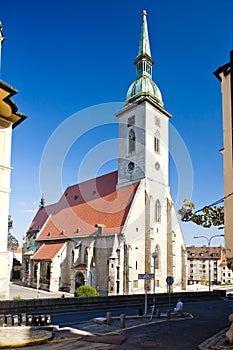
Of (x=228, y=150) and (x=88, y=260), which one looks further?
(x=88, y=260)

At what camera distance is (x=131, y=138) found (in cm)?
4684

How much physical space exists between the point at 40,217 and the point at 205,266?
54.4 meters

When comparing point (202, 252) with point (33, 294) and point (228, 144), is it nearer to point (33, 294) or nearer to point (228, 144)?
point (33, 294)

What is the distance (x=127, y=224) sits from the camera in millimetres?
37906

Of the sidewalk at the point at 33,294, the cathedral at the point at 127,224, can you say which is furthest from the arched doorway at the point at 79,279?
the sidewalk at the point at 33,294

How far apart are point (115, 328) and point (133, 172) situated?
30.9m

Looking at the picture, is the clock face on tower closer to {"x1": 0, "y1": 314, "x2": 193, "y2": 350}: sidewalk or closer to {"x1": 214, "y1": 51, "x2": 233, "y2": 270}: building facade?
{"x1": 0, "y1": 314, "x2": 193, "y2": 350}: sidewalk

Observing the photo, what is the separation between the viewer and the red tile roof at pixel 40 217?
5591 centimetres

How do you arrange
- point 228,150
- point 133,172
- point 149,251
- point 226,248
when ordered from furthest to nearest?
point 133,172, point 149,251, point 228,150, point 226,248

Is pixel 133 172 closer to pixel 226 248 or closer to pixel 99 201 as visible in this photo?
pixel 99 201

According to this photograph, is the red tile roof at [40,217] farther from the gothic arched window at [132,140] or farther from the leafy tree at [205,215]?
the leafy tree at [205,215]

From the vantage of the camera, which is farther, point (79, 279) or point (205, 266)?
point (205, 266)

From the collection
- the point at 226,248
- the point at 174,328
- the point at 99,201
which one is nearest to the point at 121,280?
the point at 99,201

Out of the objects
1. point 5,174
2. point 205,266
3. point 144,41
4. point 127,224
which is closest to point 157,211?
point 127,224
